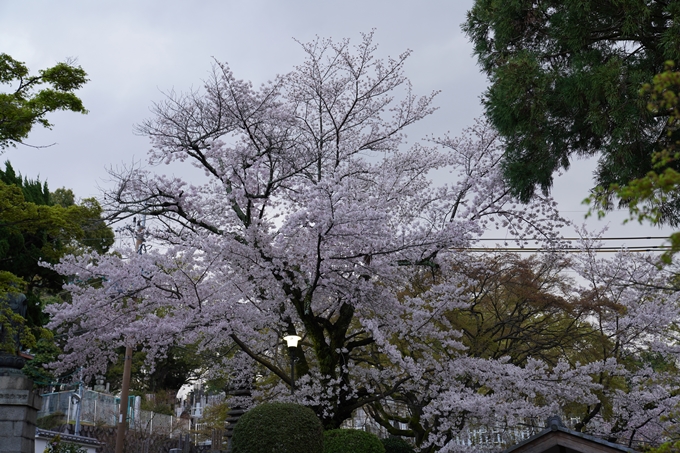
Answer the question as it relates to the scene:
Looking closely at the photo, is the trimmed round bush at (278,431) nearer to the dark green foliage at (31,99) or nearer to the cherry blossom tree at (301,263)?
the cherry blossom tree at (301,263)

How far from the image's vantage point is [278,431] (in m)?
9.11

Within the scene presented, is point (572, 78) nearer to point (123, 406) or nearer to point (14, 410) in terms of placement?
point (14, 410)

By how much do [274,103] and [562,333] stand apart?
962 cm

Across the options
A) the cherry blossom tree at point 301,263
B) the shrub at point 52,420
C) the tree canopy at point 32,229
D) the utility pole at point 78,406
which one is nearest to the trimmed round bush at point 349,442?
the cherry blossom tree at point 301,263

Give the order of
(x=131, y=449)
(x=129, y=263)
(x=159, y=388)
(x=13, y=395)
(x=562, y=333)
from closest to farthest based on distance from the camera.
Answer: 1. (x=13, y=395)
2. (x=129, y=263)
3. (x=562, y=333)
4. (x=131, y=449)
5. (x=159, y=388)

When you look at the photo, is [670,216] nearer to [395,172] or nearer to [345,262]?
[345,262]

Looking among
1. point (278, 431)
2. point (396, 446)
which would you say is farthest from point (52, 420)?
point (278, 431)

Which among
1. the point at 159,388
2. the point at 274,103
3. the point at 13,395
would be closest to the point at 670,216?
the point at 274,103

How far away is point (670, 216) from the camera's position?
7719 mm

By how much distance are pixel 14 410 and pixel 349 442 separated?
554cm

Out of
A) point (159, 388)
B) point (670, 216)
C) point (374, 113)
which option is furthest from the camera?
point (159, 388)

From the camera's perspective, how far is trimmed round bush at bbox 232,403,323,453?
29.7 feet

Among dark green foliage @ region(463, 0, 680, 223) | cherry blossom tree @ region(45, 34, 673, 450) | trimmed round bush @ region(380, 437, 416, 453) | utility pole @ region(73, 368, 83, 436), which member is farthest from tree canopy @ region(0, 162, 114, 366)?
trimmed round bush @ region(380, 437, 416, 453)

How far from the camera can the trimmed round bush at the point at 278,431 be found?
9.05 metres
